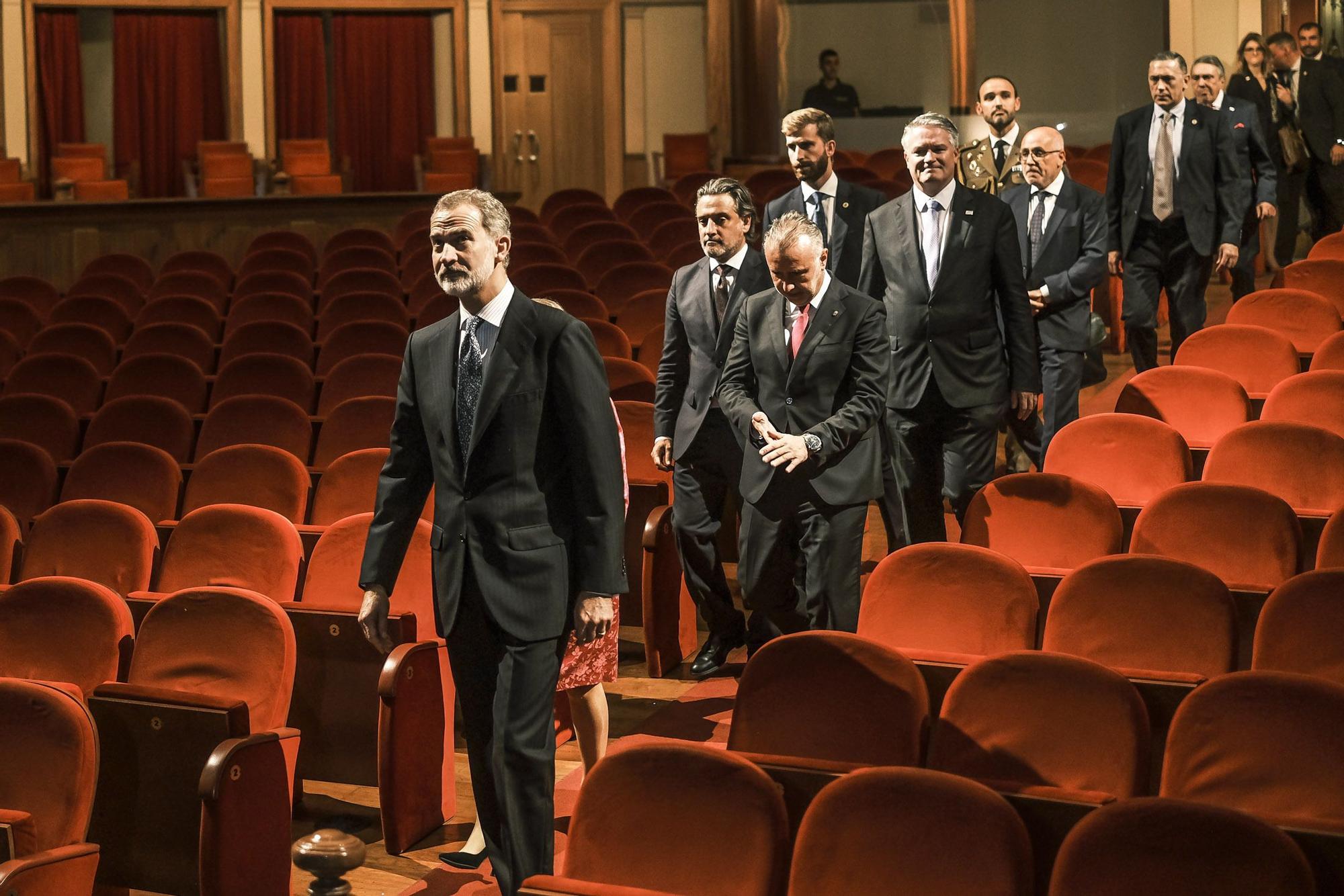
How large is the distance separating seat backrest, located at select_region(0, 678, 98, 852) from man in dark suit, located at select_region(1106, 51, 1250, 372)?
3.08 m

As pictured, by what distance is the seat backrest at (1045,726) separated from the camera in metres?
2.06

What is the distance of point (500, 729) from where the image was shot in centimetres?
212

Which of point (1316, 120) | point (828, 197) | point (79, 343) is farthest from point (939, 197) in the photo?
point (1316, 120)

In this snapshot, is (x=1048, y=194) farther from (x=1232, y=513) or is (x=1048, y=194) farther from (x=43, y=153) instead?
(x=43, y=153)

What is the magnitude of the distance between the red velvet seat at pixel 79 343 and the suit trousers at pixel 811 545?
326cm

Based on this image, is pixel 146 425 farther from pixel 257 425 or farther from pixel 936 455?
pixel 936 455

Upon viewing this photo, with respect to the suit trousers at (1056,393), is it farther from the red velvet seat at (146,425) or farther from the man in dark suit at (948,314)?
the red velvet seat at (146,425)

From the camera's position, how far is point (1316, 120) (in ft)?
20.0

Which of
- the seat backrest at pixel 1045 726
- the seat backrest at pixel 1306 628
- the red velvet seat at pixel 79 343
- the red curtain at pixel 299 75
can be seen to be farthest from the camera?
the red curtain at pixel 299 75

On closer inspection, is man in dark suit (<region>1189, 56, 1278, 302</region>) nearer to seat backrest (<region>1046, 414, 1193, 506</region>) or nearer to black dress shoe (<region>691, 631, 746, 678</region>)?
seat backrest (<region>1046, 414, 1193, 506</region>)

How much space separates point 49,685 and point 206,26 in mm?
8537

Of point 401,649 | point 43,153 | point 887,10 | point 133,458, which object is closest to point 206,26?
point 43,153

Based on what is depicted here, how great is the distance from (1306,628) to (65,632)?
215cm

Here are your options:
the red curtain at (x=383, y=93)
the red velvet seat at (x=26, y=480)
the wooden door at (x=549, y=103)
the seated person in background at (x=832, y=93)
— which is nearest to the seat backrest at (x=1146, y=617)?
the red velvet seat at (x=26, y=480)
